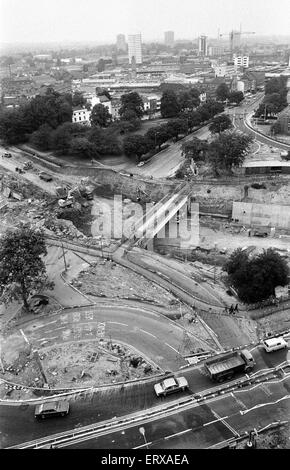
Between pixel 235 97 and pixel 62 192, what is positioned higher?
pixel 235 97

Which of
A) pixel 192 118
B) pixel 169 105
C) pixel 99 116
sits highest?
pixel 169 105

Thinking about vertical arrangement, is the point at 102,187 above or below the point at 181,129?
below

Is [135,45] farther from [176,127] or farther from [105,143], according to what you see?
[105,143]

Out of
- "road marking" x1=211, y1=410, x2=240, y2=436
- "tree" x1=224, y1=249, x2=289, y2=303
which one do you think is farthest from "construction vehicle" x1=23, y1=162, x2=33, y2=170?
"road marking" x1=211, y1=410, x2=240, y2=436

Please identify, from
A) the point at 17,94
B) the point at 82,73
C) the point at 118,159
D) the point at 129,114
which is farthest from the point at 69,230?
the point at 82,73

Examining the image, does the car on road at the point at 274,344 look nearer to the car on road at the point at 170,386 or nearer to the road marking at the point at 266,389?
the road marking at the point at 266,389

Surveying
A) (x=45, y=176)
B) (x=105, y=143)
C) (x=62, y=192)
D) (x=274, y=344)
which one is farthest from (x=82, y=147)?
(x=274, y=344)
